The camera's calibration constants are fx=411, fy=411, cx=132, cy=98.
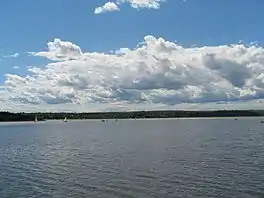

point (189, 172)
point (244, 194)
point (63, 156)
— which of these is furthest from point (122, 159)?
point (244, 194)

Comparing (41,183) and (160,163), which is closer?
(41,183)

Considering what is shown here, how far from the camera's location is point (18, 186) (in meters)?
35.6

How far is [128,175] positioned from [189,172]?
20.0 feet

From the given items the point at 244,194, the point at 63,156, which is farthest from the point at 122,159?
the point at 244,194

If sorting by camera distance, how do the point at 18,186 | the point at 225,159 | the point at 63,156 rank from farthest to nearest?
the point at 63,156, the point at 225,159, the point at 18,186

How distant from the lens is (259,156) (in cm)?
5269

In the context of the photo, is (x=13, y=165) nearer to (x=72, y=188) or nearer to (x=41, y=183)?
(x=41, y=183)

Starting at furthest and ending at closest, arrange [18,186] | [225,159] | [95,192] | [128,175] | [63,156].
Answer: [63,156] → [225,159] → [128,175] → [18,186] → [95,192]

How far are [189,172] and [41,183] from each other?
564 inches

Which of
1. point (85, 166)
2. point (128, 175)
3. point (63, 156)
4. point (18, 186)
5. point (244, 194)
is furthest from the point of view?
point (63, 156)

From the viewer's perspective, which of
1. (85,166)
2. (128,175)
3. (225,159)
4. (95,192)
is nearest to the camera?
(95,192)

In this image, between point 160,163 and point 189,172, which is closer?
point 189,172

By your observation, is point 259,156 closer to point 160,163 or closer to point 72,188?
point 160,163

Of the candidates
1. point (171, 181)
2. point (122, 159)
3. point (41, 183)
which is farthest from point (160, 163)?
point (41, 183)
